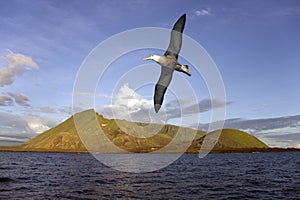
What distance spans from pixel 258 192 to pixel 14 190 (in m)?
29.6

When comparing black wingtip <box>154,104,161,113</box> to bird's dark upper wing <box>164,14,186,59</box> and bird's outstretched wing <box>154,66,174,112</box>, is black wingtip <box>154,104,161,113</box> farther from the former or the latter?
bird's dark upper wing <box>164,14,186,59</box>

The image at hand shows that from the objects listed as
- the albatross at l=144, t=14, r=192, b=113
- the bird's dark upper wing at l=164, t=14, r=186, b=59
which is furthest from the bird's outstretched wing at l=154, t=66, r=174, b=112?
the bird's dark upper wing at l=164, t=14, r=186, b=59

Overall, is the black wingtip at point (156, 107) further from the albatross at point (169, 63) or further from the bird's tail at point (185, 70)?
the bird's tail at point (185, 70)

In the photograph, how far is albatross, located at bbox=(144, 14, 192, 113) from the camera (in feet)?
54.5

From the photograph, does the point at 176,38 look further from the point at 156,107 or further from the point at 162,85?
the point at 156,107

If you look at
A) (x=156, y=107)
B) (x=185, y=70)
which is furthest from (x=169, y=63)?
(x=156, y=107)

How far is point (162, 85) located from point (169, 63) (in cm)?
182

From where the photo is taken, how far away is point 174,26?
1648 centimetres

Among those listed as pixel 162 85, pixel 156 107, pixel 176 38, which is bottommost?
pixel 156 107

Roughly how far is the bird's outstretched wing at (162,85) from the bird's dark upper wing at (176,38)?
1439 millimetres

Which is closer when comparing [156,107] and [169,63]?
[156,107]

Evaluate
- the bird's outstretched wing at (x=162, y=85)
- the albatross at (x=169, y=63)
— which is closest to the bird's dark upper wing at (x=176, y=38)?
the albatross at (x=169, y=63)

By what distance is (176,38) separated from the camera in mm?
17047

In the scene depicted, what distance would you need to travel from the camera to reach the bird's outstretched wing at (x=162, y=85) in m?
18.7
